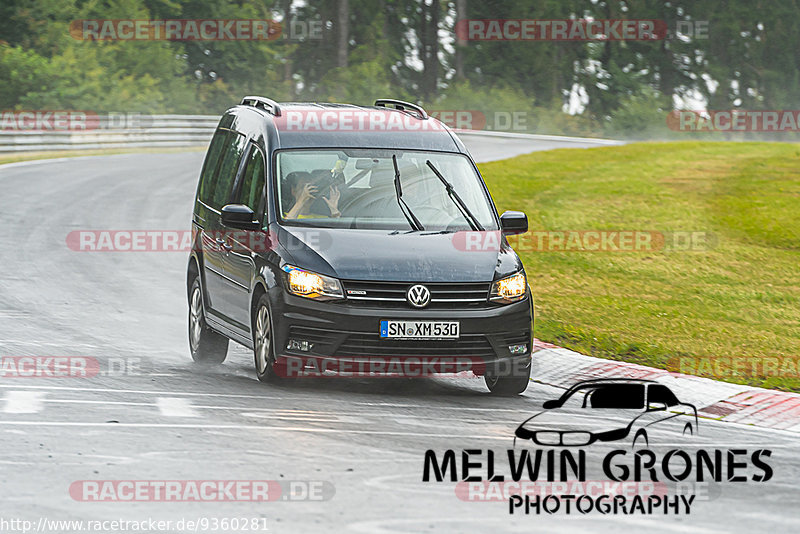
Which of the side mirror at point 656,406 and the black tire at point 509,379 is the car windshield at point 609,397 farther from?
the black tire at point 509,379

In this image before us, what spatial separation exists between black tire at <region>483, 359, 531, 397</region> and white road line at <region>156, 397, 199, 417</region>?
2156mm

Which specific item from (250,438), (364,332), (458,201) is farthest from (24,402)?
(458,201)

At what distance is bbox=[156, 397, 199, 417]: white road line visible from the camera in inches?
336

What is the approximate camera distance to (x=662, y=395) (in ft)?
32.5

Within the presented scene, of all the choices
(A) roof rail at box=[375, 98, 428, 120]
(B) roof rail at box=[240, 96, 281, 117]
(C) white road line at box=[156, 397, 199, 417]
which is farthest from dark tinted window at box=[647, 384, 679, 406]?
(B) roof rail at box=[240, 96, 281, 117]

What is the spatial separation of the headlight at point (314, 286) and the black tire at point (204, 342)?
7.56ft

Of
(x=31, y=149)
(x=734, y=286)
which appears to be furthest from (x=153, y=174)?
(x=734, y=286)

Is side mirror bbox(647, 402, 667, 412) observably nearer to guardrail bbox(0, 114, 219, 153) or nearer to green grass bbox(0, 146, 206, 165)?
green grass bbox(0, 146, 206, 165)

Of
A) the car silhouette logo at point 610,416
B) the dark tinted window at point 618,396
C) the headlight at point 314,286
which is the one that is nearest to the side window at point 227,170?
the headlight at point 314,286

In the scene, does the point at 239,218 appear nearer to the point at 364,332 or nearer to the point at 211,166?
the point at 364,332

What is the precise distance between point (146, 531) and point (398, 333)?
3.49 m

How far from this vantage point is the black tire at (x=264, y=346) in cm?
934

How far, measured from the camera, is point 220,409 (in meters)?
8.73

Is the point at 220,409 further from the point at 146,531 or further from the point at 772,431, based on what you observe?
the point at 772,431
